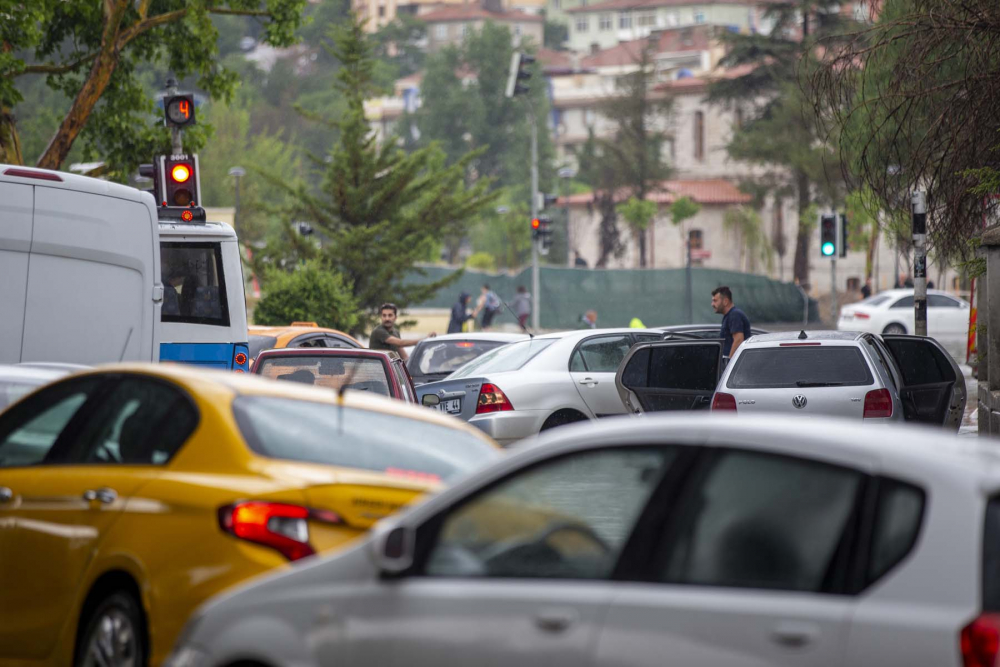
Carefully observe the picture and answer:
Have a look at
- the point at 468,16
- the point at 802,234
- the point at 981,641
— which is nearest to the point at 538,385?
the point at 981,641

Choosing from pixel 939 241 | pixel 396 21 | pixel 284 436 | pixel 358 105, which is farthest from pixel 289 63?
pixel 284 436

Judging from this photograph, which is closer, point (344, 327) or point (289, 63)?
point (344, 327)

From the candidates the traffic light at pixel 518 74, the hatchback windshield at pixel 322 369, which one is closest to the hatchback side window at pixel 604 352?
the hatchback windshield at pixel 322 369

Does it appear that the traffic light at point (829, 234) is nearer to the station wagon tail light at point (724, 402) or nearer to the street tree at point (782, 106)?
the station wagon tail light at point (724, 402)

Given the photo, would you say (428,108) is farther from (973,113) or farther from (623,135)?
(973,113)

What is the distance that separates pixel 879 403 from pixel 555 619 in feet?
31.0

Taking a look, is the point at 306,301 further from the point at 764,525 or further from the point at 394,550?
the point at 764,525

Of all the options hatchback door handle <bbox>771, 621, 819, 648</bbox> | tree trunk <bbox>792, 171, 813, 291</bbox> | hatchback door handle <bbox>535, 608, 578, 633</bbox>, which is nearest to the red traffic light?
hatchback door handle <bbox>535, 608, 578, 633</bbox>

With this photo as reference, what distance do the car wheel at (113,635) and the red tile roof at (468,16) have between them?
158287 millimetres

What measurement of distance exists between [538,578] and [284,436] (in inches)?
77.6

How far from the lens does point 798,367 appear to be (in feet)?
43.2

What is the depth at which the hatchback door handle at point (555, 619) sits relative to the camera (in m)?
3.81

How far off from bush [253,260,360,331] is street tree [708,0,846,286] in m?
37.8

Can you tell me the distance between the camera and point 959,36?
13.3 metres
